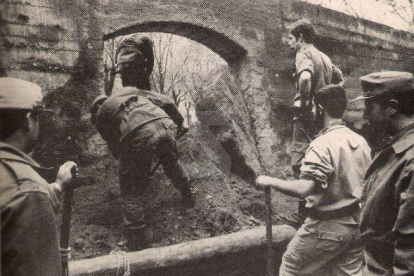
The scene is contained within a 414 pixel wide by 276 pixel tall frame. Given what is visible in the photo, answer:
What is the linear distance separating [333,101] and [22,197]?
239 cm

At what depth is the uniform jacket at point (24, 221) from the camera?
1453 mm

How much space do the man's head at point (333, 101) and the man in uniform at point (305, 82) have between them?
1142mm

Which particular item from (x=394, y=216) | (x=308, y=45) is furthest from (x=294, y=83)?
(x=394, y=216)

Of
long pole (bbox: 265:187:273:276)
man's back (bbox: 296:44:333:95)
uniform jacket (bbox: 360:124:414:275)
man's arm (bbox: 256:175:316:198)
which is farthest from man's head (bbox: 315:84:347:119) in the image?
man's back (bbox: 296:44:333:95)

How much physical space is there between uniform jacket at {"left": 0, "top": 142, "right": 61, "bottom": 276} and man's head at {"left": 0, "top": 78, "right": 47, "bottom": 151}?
0.09m

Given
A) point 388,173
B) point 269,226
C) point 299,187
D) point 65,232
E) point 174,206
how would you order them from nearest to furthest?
point 388,173
point 65,232
point 299,187
point 269,226
point 174,206

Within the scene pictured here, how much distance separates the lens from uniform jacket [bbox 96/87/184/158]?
335 centimetres

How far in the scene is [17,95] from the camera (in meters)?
1.67

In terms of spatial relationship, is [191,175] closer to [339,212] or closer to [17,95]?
[339,212]

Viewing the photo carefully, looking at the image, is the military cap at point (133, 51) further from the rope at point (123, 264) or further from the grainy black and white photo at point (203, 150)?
the rope at point (123, 264)

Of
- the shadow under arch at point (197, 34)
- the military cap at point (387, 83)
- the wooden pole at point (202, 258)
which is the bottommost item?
the wooden pole at point (202, 258)

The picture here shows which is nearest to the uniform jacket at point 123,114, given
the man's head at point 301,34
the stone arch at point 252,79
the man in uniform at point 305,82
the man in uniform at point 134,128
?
the man in uniform at point 134,128

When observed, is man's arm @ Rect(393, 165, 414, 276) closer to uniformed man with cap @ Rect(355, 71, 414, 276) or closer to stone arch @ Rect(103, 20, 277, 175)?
uniformed man with cap @ Rect(355, 71, 414, 276)

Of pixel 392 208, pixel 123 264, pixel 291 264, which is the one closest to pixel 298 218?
pixel 291 264
